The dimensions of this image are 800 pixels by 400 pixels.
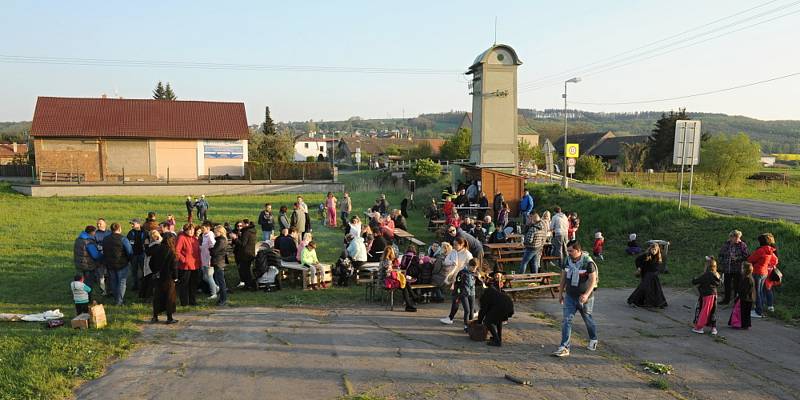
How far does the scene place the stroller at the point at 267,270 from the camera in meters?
11.7

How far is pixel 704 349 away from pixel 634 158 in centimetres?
5307

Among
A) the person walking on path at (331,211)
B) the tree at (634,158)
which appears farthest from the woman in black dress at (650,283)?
the tree at (634,158)

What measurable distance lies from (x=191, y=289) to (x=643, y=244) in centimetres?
1241

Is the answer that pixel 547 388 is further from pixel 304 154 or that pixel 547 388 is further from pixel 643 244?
pixel 304 154

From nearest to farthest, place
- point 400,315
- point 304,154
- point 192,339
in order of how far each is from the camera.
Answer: point 192,339 → point 400,315 → point 304,154

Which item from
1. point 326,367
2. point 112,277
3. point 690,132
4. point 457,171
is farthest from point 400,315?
point 457,171

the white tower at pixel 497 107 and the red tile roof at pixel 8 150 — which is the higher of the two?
the white tower at pixel 497 107

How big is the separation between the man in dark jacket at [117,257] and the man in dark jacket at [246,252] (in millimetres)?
2085

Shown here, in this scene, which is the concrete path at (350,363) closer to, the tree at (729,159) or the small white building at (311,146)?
the tree at (729,159)

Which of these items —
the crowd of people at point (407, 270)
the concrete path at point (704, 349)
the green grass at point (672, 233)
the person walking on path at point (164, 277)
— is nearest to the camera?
the concrete path at point (704, 349)

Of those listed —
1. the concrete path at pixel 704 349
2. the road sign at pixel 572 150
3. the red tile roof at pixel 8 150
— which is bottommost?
the concrete path at pixel 704 349

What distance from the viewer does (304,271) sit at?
461 inches

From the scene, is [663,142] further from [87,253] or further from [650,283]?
[87,253]

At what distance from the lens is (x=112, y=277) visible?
10.6 meters
